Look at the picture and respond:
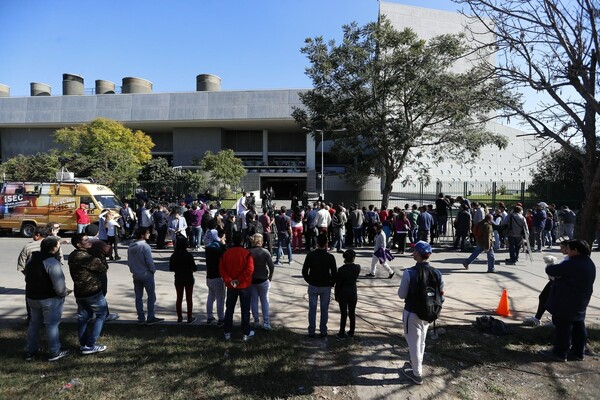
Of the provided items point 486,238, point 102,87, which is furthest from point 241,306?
point 102,87

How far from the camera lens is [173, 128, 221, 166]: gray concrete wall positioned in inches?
1941

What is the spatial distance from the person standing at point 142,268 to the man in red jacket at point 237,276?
50.2 inches

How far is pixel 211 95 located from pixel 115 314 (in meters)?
41.2

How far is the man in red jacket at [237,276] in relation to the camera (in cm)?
542

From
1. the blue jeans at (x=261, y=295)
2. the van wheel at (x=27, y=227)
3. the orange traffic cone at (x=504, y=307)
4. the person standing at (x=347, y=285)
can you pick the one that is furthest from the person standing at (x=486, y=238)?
the van wheel at (x=27, y=227)

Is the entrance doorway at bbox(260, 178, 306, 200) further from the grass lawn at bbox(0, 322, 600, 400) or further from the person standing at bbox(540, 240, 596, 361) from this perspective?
the person standing at bbox(540, 240, 596, 361)

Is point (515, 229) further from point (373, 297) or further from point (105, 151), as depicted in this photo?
A: point (105, 151)

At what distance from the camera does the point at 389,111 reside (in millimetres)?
18203

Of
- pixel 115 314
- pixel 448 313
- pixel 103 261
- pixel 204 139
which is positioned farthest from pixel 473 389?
pixel 204 139

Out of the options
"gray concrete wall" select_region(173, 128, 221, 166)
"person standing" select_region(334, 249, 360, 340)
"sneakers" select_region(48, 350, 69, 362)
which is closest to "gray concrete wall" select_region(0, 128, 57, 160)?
"gray concrete wall" select_region(173, 128, 221, 166)

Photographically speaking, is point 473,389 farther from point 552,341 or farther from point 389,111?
point 389,111

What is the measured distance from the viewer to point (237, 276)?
5434 millimetres

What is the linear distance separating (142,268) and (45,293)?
142cm

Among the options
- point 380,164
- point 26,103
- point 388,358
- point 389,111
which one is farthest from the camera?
point 26,103
